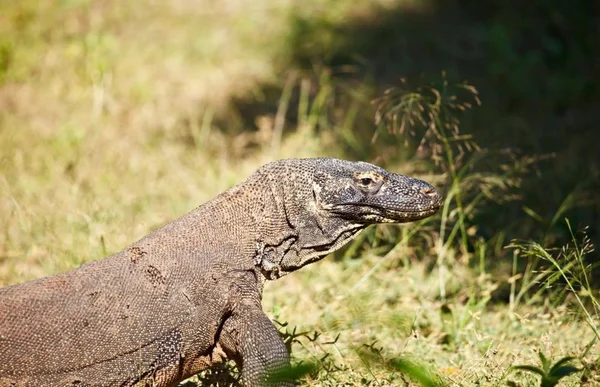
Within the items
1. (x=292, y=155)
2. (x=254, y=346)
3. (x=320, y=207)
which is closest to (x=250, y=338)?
(x=254, y=346)

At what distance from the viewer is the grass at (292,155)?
4766 millimetres

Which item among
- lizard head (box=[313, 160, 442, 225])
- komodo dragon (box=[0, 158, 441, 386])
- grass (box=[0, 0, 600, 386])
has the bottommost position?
grass (box=[0, 0, 600, 386])

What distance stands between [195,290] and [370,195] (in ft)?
3.11

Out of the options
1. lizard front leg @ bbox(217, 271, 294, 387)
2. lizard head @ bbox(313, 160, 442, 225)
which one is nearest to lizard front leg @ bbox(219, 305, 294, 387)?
lizard front leg @ bbox(217, 271, 294, 387)

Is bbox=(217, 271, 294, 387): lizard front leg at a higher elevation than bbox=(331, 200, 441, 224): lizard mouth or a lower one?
lower

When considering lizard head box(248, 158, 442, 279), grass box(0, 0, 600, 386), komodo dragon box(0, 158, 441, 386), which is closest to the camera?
komodo dragon box(0, 158, 441, 386)

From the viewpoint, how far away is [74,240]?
221 inches

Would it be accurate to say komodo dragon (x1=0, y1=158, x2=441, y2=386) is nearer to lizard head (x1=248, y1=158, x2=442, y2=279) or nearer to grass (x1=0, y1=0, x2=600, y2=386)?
lizard head (x1=248, y1=158, x2=442, y2=279)

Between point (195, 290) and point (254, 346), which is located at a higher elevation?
point (195, 290)

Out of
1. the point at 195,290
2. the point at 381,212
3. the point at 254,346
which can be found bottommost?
the point at 254,346

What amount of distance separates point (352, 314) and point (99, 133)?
374 cm

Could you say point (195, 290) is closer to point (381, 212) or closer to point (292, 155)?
point (381, 212)

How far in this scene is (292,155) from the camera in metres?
7.20

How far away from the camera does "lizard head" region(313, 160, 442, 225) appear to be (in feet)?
13.5
